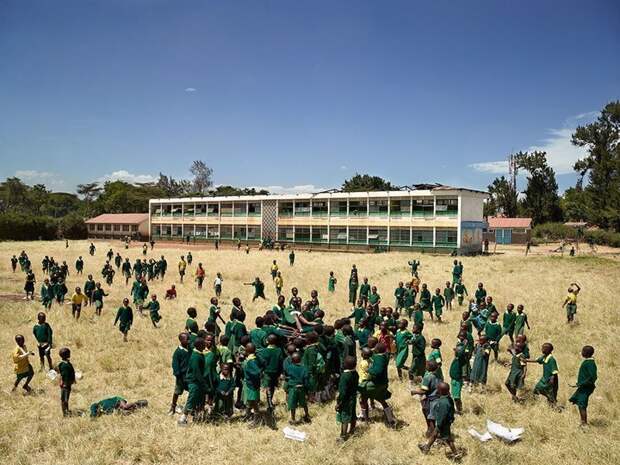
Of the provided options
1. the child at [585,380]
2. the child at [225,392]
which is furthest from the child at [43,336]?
the child at [585,380]

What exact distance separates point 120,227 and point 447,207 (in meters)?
52.3

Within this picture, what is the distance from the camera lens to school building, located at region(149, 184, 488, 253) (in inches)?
1817

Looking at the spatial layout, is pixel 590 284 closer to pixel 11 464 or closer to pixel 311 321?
pixel 311 321

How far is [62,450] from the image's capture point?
8031 millimetres

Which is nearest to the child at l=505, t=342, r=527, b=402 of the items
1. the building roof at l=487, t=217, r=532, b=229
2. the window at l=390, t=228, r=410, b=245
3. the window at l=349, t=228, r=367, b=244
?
the window at l=390, t=228, r=410, b=245

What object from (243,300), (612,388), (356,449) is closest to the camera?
(356,449)

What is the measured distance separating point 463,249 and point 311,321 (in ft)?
119

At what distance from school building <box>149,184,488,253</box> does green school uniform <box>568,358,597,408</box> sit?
36.6 m

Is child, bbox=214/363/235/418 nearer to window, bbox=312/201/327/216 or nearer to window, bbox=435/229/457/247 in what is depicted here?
window, bbox=435/229/457/247

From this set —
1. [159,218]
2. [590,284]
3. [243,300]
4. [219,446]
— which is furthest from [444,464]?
[159,218]

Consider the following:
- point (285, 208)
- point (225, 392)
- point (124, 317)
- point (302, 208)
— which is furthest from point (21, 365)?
point (285, 208)

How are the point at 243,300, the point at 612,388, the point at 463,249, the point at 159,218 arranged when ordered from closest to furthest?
1. the point at 612,388
2. the point at 243,300
3. the point at 463,249
4. the point at 159,218

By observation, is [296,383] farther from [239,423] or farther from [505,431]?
[505,431]

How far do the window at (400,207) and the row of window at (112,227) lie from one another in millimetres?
43084
